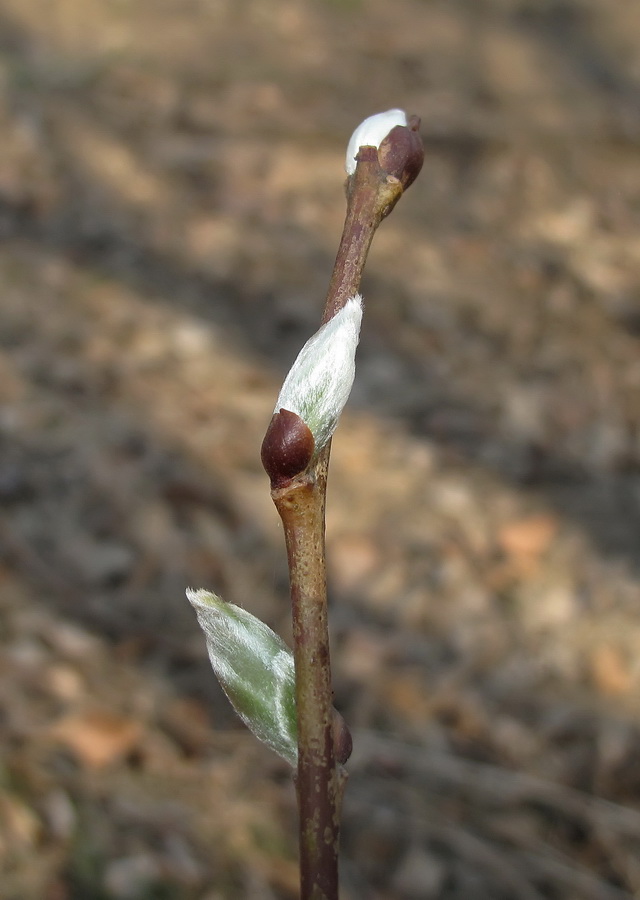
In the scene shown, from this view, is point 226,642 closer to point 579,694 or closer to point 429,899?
point 429,899

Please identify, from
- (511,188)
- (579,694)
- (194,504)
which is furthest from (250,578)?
(511,188)

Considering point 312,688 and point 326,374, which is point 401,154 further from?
point 312,688

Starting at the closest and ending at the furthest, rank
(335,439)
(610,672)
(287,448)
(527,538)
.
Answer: (287,448) → (610,672) → (527,538) → (335,439)

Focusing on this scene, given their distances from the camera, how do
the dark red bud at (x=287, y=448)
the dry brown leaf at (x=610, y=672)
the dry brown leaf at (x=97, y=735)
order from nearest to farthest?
the dark red bud at (x=287, y=448) → the dry brown leaf at (x=97, y=735) → the dry brown leaf at (x=610, y=672)

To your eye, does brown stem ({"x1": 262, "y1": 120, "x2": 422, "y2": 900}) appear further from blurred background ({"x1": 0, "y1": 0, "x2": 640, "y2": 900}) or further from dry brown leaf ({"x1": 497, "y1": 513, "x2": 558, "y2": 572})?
dry brown leaf ({"x1": 497, "y1": 513, "x2": 558, "y2": 572})

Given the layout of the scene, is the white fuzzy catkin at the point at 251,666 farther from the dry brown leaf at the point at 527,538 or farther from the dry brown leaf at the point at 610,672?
the dry brown leaf at the point at 527,538

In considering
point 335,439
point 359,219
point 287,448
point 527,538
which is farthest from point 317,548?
Result: point 335,439

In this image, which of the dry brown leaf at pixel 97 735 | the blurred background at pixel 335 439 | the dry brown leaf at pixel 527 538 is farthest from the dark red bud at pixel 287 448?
the dry brown leaf at pixel 527 538

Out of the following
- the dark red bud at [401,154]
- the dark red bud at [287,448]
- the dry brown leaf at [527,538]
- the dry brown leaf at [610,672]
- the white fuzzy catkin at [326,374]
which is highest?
the dry brown leaf at [527,538]
